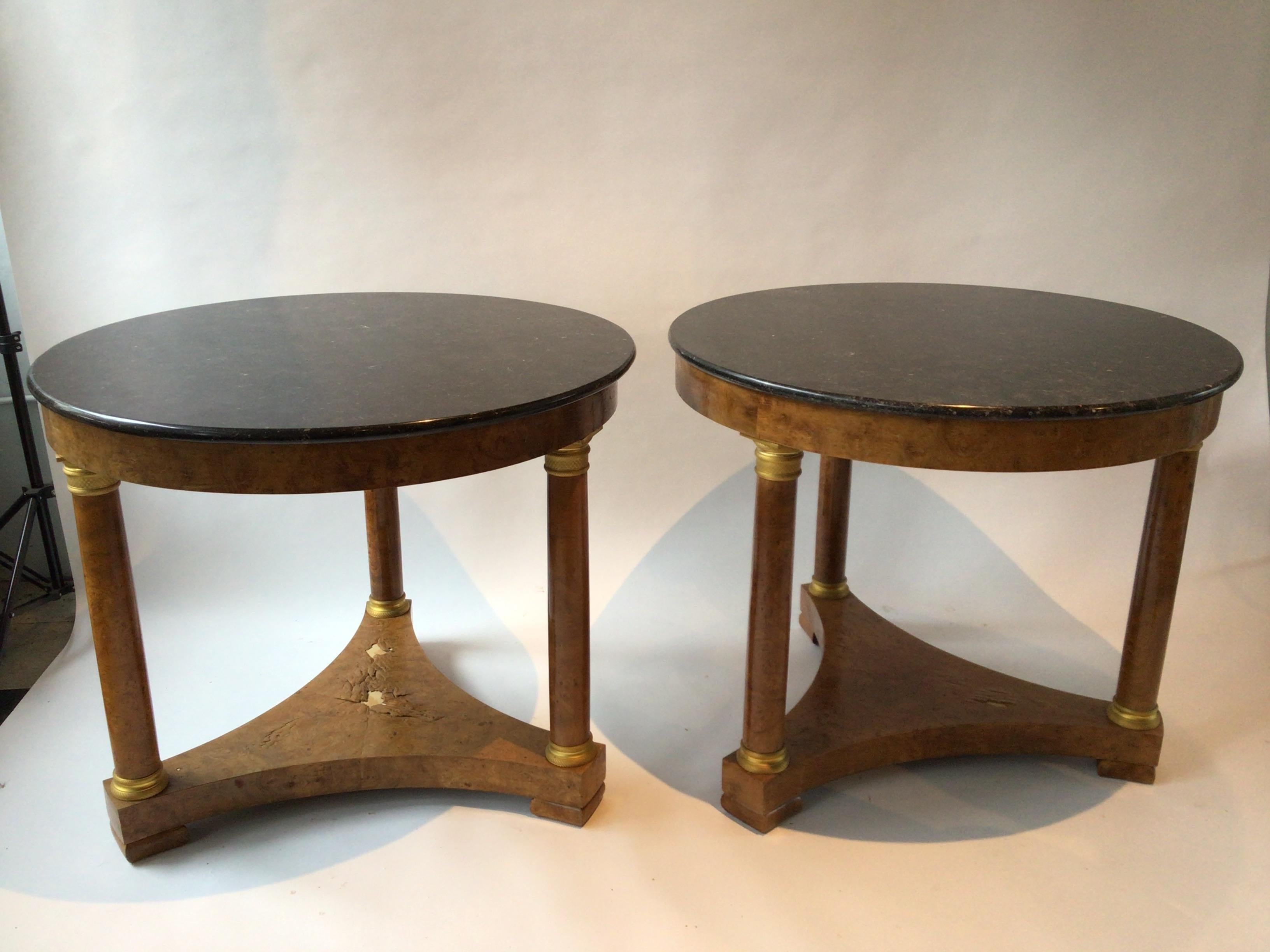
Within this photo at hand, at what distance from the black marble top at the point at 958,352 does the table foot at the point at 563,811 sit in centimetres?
99

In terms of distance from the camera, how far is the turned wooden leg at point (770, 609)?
2.11 m

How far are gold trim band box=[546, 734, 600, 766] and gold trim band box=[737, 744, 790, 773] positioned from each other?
0.33 m

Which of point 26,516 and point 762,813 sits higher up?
point 26,516

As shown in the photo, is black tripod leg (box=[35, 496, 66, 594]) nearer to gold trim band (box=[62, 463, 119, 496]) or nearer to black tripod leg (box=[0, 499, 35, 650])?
black tripod leg (box=[0, 499, 35, 650])

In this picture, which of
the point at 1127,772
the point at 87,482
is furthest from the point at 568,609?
the point at 1127,772

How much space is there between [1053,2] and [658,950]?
2.73 m

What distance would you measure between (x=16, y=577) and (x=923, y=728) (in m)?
2.43

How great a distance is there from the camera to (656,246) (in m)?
3.24

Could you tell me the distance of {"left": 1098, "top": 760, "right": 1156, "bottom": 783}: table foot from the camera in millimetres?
2498

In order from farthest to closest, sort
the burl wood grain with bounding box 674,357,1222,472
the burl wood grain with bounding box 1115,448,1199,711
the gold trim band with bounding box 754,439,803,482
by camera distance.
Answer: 1. the burl wood grain with bounding box 1115,448,1199,711
2. the gold trim band with bounding box 754,439,803,482
3. the burl wood grain with bounding box 674,357,1222,472

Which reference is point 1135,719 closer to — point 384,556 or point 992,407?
point 992,407

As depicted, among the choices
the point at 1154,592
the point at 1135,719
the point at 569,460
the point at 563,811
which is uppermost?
the point at 569,460

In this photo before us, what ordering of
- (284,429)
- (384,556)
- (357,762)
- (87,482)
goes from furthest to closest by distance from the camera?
(384,556) < (357,762) < (87,482) < (284,429)

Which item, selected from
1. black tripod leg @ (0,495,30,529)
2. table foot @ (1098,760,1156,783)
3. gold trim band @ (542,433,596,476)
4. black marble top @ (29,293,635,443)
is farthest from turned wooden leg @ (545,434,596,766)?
black tripod leg @ (0,495,30,529)
